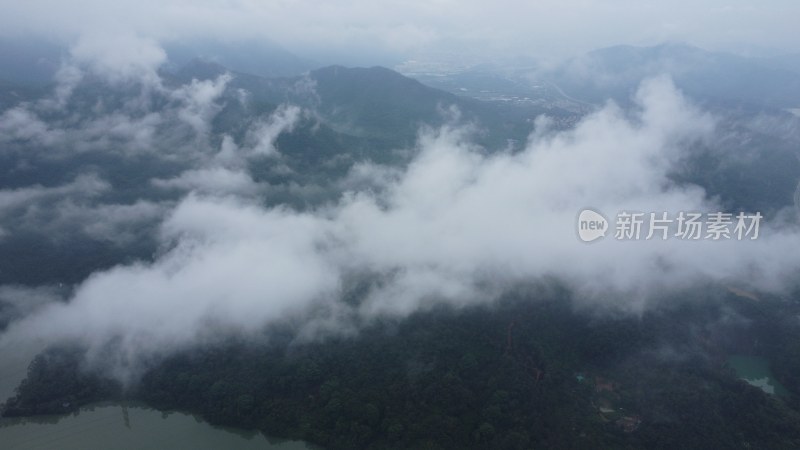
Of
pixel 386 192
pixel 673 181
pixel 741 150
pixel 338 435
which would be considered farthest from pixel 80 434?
pixel 741 150

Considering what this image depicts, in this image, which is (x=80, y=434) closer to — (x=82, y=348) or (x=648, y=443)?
(x=82, y=348)
